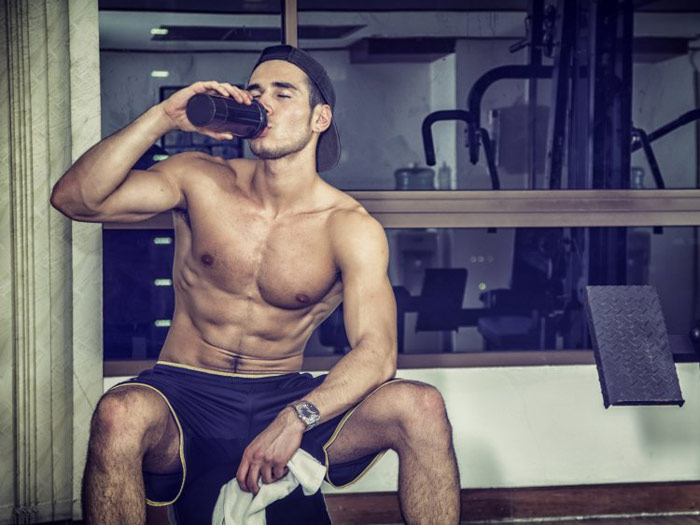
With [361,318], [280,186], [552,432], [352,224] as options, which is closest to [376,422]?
[361,318]

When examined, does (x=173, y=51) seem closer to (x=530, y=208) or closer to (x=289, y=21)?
(x=289, y=21)

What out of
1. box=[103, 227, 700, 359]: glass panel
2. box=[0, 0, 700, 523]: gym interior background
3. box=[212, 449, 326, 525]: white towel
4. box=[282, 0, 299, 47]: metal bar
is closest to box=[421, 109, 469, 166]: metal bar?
box=[0, 0, 700, 523]: gym interior background

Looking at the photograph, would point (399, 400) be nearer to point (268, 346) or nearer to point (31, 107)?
point (268, 346)

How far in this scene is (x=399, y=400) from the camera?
6.41ft

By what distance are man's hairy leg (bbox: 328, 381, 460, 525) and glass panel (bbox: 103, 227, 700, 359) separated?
0.76 metres

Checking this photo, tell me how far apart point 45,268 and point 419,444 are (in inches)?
48.7

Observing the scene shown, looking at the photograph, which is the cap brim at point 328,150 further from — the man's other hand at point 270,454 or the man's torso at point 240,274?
the man's other hand at point 270,454

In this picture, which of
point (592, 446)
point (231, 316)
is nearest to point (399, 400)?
point (231, 316)

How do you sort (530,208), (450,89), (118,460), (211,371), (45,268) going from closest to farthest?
(118,460), (211,371), (45,268), (530,208), (450,89)

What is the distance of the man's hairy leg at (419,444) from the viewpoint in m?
1.93

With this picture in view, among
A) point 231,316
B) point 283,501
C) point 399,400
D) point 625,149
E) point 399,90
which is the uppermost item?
point 399,90

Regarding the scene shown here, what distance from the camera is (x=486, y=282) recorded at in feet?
16.6

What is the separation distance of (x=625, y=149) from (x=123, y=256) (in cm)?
161

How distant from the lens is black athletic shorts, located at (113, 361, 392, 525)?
190 cm
